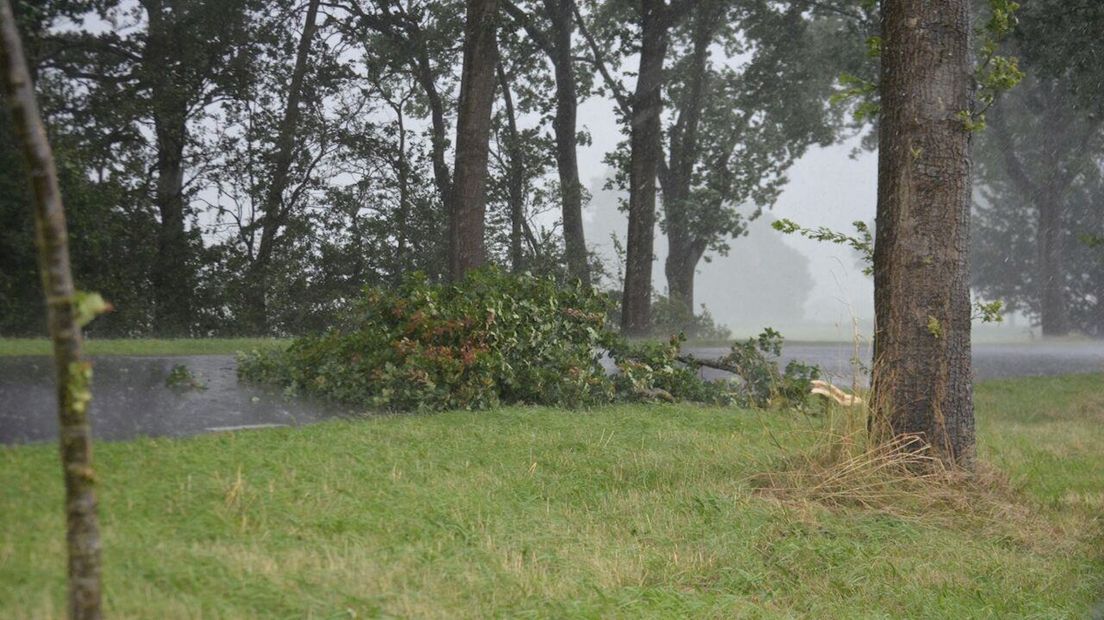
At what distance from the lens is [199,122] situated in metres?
18.0

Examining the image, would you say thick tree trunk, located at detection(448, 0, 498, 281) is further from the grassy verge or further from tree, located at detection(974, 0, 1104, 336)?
tree, located at detection(974, 0, 1104, 336)

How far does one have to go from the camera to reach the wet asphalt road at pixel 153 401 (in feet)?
20.8

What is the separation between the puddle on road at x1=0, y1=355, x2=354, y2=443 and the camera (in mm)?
6297

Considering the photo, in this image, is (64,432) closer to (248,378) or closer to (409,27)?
(248,378)

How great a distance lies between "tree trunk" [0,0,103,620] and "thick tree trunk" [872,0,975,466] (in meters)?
5.21

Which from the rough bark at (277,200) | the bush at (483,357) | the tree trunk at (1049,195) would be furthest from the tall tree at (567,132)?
the tree trunk at (1049,195)

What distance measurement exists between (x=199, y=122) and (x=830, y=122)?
20471 mm

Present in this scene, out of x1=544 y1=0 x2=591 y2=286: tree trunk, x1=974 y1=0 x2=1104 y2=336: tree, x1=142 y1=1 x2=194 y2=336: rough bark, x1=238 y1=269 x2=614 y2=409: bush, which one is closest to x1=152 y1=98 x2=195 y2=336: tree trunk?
x1=142 y1=1 x2=194 y2=336: rough bark

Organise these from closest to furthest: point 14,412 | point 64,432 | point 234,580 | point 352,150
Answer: point 64,432, point 234,580, point 14,412, point 352,150

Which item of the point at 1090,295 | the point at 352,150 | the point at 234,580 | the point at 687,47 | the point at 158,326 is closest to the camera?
the point at 234,580

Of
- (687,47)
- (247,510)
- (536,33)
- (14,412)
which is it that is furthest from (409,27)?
(247,510)

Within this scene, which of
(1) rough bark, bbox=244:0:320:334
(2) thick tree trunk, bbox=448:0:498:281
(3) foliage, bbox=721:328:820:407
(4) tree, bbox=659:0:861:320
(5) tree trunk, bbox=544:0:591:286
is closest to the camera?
(3) foliage, bbox=721:328:820:407

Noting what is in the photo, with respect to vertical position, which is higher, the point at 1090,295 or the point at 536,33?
the point at 536,33

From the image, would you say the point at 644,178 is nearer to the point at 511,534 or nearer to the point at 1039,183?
the point at 511,534
